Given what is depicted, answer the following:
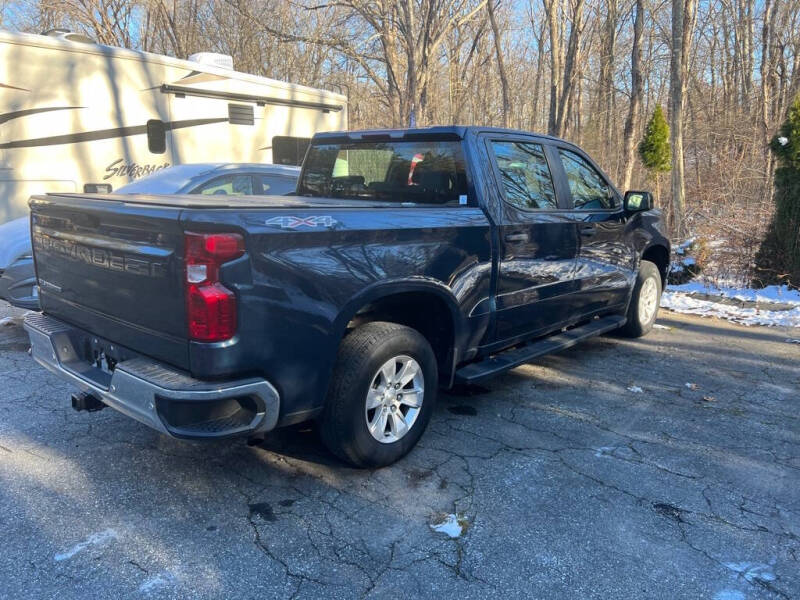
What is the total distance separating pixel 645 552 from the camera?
110 inches

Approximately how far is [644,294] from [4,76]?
8.00 metres

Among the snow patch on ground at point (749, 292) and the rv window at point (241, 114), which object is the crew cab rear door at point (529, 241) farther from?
the rv window at point (241, 114)

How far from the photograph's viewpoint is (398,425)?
355 centimetres

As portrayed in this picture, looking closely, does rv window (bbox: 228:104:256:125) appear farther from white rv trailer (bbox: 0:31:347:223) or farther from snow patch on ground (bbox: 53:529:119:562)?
snow patch on ground (bbox: 53:529:119:562)

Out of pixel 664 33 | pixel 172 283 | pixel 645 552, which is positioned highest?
pixel 664 33

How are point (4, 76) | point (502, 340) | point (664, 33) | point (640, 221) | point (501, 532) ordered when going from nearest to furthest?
point (501, 532) < point (502, 340) < point (640, 221) < point (4, 76) < point (664, 33)

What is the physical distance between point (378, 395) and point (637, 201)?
3214 millimetres

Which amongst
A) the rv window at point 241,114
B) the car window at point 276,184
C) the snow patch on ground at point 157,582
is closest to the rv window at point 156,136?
the rv window at point 241,114

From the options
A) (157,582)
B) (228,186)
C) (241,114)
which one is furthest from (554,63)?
(157,582)

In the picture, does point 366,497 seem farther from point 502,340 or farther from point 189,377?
point 502,340

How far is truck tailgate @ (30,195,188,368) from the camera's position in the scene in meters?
2.73

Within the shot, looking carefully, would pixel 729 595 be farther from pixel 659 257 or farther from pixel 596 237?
pixel 659 257

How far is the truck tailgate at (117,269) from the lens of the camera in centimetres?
273

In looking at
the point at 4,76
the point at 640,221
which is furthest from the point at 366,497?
the point at 4,76
